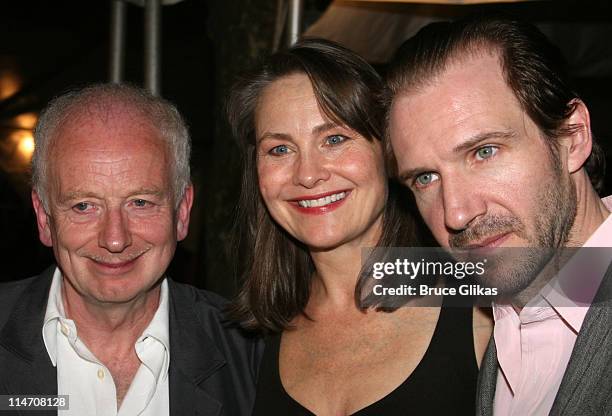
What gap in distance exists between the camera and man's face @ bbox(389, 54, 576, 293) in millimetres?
2004

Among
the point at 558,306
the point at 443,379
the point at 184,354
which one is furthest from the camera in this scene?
the point at 184,354

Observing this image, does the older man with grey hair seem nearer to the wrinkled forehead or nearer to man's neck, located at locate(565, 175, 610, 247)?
the wrinkled forehead

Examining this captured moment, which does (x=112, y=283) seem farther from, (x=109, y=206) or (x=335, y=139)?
(x=335, y=139)

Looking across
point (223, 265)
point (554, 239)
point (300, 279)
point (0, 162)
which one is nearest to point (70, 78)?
point (0, 162)

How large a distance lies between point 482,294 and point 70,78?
5.85 metres

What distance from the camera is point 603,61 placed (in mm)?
3826

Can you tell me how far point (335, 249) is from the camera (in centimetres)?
281

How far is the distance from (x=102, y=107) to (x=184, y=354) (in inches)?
36.8

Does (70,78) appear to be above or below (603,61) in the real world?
above

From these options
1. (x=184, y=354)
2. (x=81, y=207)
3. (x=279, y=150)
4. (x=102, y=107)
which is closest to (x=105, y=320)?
(x=184, y=354)

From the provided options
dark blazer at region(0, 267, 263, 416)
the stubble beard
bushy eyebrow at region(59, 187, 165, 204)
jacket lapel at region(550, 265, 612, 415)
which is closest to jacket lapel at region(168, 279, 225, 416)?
dark blazer at region(0, 267, 263, 416)

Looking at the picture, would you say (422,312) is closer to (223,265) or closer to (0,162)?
(223,265)

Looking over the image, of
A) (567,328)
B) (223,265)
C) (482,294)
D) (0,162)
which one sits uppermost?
(0,162)

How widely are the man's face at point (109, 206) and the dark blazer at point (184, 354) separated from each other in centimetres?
22
